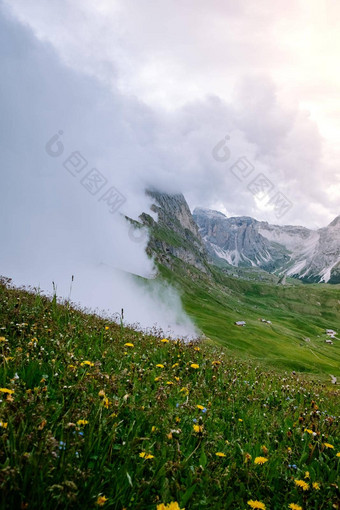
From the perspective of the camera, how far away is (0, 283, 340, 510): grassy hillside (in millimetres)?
3062

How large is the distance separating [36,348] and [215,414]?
13.9 feet

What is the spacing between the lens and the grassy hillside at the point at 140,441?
10.0 feet

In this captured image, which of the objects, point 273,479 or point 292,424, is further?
point 292,424

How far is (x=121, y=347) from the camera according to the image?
10.2 meters

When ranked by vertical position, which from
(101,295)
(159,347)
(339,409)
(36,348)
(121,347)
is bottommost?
(101,295)

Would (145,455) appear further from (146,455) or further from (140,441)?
(140,441)

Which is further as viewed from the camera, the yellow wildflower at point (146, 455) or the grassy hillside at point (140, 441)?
the yellow wildflower at point (146, 455)

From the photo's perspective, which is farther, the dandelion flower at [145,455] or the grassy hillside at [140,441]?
the dandelion flower at [145,455]

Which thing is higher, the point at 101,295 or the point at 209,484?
the point at 209,484

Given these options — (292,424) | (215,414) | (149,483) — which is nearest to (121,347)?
(215,414)

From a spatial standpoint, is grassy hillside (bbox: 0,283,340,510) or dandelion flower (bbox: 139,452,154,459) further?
dandelion flower (bbox: 139,452,154,459)

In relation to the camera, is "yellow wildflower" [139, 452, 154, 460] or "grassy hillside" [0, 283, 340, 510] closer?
"grassy hillside" [0, 283, 340, 510]

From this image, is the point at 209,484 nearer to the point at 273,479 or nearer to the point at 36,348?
the point at 273,479

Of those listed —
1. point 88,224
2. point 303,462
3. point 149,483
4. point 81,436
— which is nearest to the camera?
point 149,483
